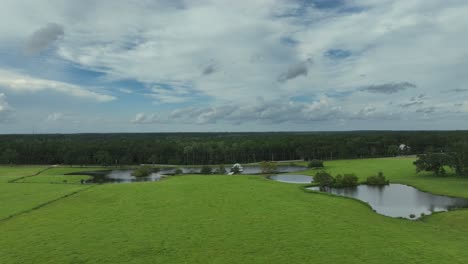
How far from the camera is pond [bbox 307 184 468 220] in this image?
4378 centimetres

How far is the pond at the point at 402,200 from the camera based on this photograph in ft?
144

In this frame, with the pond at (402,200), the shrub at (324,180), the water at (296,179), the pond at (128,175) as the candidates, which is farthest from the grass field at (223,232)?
the pond at (128,175)

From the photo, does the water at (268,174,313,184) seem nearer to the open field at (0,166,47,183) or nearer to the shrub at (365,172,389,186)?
the shrub at (365,172,389,186)

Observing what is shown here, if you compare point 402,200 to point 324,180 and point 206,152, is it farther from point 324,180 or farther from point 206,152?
point 206,152

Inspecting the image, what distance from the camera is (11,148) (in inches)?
5408

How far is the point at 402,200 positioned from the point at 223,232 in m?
32.0

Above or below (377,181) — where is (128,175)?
below

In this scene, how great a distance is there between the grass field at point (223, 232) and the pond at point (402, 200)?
10.7 feet

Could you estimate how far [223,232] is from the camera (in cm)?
3139

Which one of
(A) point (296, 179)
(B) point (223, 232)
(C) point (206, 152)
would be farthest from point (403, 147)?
(B) point (223, 232)

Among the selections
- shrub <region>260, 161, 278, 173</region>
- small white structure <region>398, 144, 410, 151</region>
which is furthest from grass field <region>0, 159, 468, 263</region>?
small white structure <region>398, 144, 410, 151</region>

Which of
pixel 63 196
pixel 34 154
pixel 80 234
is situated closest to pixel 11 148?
pixel 34 154

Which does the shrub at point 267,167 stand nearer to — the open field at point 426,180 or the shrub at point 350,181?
the open field at point 426,180

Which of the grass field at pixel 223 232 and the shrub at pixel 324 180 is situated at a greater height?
the shrub at pixel 324 180
